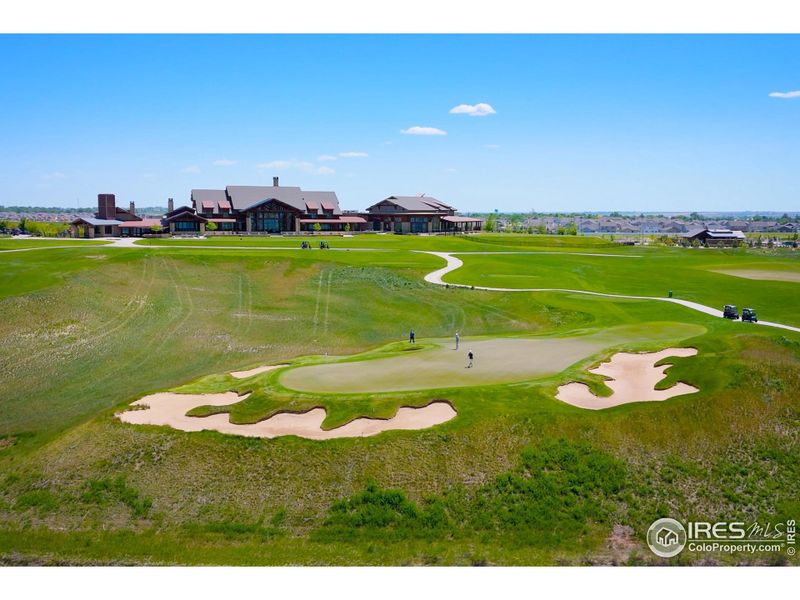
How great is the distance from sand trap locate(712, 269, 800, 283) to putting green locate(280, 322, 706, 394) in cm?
3980

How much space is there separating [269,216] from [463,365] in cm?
9468

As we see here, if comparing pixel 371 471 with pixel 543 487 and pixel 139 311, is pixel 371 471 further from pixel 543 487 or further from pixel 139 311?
pixel 139 311

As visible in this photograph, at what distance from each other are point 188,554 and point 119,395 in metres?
18.2

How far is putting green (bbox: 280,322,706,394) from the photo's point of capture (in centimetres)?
3206

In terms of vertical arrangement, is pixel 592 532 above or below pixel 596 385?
below

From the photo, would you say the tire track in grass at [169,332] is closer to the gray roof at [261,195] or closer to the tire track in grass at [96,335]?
the tire track in grass at [96,335]

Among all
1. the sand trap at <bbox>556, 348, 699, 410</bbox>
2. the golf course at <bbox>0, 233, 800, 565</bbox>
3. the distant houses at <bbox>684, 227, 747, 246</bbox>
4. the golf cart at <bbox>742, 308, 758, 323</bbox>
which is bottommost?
the golf course at <bbox>0, 233, 800, 565</bbox>

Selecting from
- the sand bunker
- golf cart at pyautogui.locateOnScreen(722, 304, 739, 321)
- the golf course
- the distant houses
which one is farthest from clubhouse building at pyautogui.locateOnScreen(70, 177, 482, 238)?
the sand bunker

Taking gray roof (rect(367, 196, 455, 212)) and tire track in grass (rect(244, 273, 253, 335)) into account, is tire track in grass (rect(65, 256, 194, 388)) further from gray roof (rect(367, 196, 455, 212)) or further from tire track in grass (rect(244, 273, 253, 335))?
gray roof (rect(367, 196, 455, 212))

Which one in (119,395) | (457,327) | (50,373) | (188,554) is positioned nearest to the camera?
(188,554)

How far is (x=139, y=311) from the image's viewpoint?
54.8 meters

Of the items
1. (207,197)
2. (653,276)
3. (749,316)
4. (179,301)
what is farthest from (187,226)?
(749,316)

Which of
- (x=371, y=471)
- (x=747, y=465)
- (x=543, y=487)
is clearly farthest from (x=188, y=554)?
(x=747, y=465)

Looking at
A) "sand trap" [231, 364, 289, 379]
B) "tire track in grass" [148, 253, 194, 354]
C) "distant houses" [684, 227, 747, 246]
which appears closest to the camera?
"sand trap" [231, 364, 289, 379]
